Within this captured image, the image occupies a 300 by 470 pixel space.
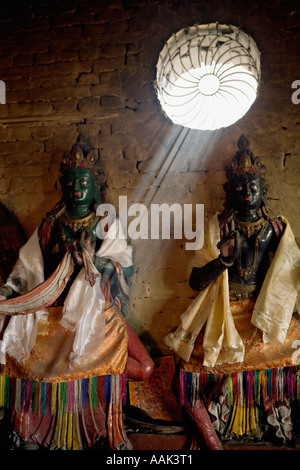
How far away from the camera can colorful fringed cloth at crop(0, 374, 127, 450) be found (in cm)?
328

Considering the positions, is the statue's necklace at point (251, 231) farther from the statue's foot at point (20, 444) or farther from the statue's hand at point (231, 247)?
the statue's foot at point (20, 444)

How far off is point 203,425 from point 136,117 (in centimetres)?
237

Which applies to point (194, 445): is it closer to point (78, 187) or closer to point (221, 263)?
point (221, 263)

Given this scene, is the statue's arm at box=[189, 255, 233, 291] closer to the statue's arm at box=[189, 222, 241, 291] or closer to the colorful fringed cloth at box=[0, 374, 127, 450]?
the statue's arm at box=[189, 222, 241, 291]

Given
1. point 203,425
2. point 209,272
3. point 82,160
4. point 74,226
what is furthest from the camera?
point 82,160

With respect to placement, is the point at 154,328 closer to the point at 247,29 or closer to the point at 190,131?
the point at 190,131

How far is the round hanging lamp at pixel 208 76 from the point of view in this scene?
4.05 m

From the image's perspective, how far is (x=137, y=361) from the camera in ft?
11.4

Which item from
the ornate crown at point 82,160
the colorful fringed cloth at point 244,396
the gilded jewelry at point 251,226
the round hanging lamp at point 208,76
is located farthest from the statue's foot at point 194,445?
the round hanging lamp at point 208,76

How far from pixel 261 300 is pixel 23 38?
117 inches

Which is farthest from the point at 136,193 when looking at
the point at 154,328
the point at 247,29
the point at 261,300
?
the point at 247,29

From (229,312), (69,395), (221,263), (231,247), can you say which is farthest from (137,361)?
(231,247)

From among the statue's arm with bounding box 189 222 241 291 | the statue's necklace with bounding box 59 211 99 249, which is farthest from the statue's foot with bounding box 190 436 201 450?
the statue's necklace with bounding box 59 211 99 249

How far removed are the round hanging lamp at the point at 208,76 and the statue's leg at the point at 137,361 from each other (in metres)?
1.86
